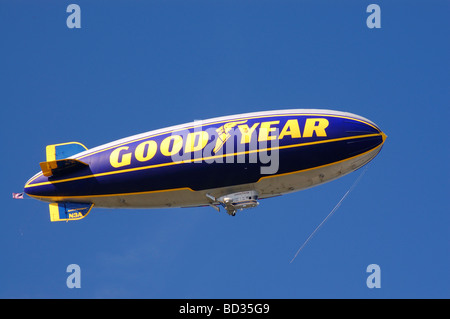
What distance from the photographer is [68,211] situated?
26.5 meters

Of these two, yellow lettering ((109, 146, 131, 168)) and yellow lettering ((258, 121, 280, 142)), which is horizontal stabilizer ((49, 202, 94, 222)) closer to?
yellow lettering ((109, 146, 131, 168))

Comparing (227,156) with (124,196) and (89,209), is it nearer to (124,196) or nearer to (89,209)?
(124,196)

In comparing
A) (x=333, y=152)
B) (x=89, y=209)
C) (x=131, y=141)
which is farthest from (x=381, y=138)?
(x=89, y=209)

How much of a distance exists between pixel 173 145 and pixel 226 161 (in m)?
1.97

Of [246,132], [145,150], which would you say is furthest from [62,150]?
[246,132]

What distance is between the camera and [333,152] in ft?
79.6

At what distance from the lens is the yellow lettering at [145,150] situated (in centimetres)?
2486

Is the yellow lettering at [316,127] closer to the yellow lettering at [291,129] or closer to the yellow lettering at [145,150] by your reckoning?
the yellow lettering at [291,129]

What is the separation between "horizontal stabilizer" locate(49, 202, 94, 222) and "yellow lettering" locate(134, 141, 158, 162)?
9.18ft

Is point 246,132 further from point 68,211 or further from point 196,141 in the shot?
point 68,211

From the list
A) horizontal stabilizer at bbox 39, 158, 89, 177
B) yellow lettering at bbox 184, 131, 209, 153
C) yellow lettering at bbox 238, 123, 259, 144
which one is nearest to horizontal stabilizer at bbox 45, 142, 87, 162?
horizontal stabilizer at bbox 39, 158, 89, 177

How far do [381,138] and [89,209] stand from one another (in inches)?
413

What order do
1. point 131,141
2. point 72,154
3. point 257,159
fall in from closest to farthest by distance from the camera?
point 257,159
point 131,141
point 72,154

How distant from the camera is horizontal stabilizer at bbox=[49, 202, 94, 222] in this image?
2630 centimetres
